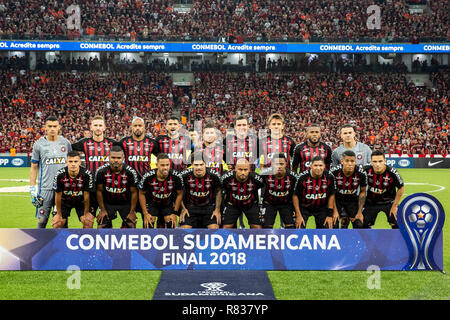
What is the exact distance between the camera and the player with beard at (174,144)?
886 cm

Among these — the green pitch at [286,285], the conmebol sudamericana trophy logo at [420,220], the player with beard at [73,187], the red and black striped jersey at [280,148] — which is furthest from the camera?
the red and black striped jersey at [280,148]

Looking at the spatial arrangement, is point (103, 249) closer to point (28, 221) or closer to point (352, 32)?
point (28, 221)

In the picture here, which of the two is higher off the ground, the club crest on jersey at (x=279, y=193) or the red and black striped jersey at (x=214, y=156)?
the red and black striped jersey at (x=214, y=156)

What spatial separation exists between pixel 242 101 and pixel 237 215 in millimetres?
25693

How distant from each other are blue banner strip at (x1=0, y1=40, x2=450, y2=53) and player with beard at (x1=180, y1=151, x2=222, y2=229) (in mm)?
25928

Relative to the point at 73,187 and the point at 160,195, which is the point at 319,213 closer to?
the point at 160,195

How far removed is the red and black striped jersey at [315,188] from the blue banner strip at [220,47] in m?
26.1

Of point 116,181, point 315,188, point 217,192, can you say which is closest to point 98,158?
point 116,181

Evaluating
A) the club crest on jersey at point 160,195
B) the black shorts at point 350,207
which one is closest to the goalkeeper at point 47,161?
the club crest on jersey at point 160,195

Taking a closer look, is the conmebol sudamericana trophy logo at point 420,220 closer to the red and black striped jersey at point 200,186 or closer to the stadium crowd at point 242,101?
the red and black striped jersey at point 200,186

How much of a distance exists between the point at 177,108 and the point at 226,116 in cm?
384

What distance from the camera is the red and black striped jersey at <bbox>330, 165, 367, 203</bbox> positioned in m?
7.98

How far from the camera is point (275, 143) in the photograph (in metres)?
8.90
